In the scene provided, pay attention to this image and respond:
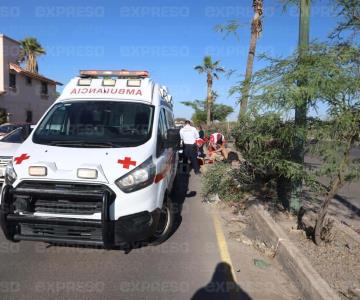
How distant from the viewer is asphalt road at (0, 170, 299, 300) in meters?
4.41

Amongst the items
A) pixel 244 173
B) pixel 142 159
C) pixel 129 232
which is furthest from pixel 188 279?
pixel 244 173

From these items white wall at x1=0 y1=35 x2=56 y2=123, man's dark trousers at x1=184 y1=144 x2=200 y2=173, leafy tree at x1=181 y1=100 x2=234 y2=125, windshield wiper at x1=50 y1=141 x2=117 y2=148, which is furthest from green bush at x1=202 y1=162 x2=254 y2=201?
leafy tree at x1=181 y1=100 x2=234 y2=125

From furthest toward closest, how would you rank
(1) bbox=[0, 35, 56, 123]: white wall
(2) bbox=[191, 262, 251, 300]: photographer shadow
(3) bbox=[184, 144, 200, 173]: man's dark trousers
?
(1) bbox=[0, 35, 56, 123]: white wall
(3) bbox=[184, 144, 200, 173]: man's dark trousers
(2) bbox=[191, 262, 251, 300]: photographer shadow

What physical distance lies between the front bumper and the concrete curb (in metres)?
1.85

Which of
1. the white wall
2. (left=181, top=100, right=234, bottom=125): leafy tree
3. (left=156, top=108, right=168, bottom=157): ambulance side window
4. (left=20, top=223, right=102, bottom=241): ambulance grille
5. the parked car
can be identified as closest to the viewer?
(left=20, top=223, right=102, bottom=241): ambulance grille

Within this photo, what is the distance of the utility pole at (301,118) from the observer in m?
5.20

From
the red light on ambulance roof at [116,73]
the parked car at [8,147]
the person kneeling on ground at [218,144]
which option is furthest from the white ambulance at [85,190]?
the person kneeling on ground at [218,144]

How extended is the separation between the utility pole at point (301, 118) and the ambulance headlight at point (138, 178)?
1.99 m

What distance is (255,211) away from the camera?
758cm

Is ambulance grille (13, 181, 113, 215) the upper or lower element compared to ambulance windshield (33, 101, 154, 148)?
lower

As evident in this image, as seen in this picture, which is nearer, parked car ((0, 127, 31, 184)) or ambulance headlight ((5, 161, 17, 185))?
ambulance headlight ((5, 161, 17, 185))

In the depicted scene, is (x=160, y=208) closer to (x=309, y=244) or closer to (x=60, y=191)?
(x=60, y=191)

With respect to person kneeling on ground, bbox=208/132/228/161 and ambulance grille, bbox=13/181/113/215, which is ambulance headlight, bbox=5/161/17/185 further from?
person kneeling on ground, bbox=208/132/228/161

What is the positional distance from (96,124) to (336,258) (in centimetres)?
378
